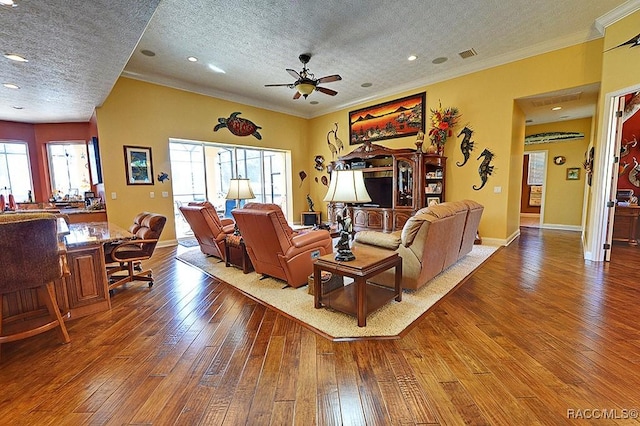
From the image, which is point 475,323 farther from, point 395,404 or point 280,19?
point 280,19

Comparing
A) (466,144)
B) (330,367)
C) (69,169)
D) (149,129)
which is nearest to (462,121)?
(466,144)

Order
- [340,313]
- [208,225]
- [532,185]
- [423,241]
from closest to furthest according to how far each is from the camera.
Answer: [340,313] < [423,241] < [208,225] < [532,185]

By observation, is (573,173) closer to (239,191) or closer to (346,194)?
(346,194)

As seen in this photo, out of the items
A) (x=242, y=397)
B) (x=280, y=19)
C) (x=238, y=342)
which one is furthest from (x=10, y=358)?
(x=280, y=19)

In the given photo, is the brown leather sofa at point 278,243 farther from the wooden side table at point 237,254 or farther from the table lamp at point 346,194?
the table lamp at point 346,194

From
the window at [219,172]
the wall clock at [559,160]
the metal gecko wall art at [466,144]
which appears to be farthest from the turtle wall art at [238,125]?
the wall clock at [559,160]

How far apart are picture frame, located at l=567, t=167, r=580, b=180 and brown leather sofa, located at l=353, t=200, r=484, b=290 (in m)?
6.06

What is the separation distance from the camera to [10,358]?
2025mm

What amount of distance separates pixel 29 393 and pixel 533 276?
4.94 meters

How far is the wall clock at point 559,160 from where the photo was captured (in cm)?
733

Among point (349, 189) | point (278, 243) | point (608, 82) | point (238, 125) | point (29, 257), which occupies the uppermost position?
point (238, 125)

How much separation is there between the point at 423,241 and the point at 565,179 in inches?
285

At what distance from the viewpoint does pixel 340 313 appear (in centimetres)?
261

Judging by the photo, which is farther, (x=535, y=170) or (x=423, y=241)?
(x=535, y=170)
